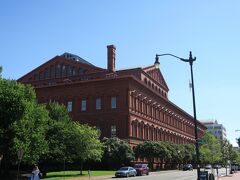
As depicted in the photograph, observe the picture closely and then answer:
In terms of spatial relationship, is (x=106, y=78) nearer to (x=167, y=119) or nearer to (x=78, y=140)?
(x=78, y=140)

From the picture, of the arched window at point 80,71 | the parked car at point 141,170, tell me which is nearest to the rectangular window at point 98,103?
the arched window at point 80,71

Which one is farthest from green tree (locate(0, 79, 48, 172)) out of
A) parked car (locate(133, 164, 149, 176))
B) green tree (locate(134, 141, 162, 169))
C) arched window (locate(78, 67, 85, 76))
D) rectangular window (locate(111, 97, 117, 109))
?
arched window (locate(78, 67, 85, 76))

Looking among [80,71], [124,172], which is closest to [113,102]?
[80,71]

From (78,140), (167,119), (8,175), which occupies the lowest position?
(8,175)

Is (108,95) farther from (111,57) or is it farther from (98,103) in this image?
(111,57)

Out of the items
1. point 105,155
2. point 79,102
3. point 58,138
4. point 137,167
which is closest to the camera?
point 58,138

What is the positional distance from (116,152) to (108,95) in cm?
1519

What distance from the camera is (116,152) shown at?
6062cm

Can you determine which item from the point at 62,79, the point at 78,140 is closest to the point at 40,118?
the point at 78,140

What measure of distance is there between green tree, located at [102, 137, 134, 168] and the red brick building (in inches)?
241

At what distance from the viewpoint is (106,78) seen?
240 ft

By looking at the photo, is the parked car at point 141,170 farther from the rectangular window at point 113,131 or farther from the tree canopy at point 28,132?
the rectangular window at point 113,131

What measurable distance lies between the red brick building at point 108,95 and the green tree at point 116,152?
20.1 ft

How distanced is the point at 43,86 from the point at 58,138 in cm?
3470
